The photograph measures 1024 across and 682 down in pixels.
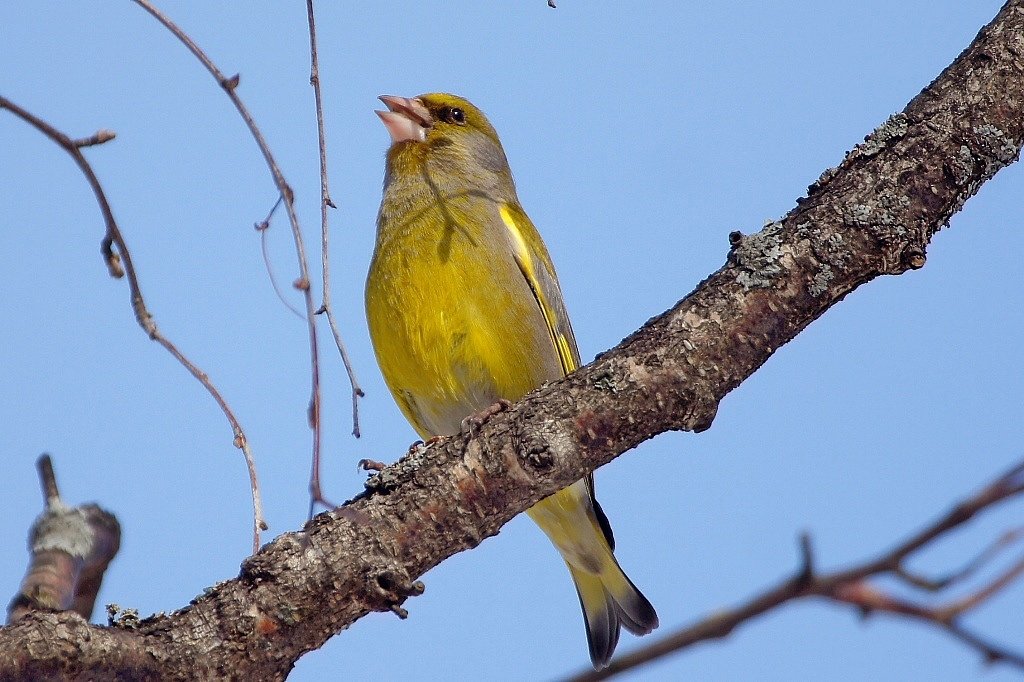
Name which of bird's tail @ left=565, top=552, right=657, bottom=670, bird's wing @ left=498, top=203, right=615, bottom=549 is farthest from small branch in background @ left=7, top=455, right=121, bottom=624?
bird's tail @ left=565, top=552, right=657, bottom=670

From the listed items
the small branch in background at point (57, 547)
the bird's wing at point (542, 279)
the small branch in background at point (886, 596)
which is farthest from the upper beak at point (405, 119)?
the small branch in background at point (886, 596)

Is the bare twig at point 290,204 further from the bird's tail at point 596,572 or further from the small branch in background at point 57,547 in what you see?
the bird's tail at point 596,572

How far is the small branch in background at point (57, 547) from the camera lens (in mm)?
2814

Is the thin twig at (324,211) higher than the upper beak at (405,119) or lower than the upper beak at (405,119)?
lower

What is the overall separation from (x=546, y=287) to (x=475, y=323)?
25.5 inches

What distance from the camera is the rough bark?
130 inches

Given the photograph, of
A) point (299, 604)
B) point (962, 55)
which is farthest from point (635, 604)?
point (962, 55)

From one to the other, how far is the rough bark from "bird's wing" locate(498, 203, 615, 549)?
5.47 ft

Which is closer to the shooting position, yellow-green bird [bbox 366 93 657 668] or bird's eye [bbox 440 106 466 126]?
yellow-green bird [bbox 366 93 657 668]

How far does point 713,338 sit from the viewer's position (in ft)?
11.1

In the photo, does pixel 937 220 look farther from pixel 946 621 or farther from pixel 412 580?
pixel 946 621

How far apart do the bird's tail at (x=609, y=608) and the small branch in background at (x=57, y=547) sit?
9.55ft

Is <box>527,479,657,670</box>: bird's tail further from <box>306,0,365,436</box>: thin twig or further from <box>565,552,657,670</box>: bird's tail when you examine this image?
<box>306,0,365,436</box>: thin twig

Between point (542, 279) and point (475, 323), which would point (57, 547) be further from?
point (542, 279)
